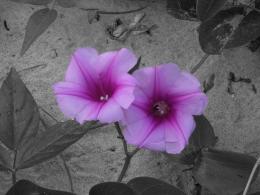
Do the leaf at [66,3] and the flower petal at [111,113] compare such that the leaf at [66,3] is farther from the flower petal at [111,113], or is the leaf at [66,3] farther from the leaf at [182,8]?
the flower petal at [111,113]

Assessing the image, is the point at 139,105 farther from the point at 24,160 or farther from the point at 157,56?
the point at 157,56

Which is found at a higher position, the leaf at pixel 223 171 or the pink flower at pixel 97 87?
the pink flower at pixel 97 87

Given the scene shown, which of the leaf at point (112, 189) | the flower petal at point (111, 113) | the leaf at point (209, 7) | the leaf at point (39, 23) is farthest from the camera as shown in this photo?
the leaf at point (39, 23)

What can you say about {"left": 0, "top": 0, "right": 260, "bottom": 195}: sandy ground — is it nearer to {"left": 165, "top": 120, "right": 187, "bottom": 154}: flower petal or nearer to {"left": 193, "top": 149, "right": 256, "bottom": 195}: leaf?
{"left": 193, "top": 149, "right": 256, "bottom": 195}: leaf

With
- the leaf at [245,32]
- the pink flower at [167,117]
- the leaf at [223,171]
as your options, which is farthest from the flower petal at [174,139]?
the leaf at [245,32]

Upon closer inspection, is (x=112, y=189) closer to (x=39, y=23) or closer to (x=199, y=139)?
(x=199, y=139)

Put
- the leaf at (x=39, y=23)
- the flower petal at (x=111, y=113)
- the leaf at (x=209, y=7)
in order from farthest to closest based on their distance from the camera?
the leaf at (x=39, y=23), the leaf at (x=209, y=7), the flower petal at (x=111, y=113)

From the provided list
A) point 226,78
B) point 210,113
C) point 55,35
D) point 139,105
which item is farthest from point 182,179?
point 55,35
